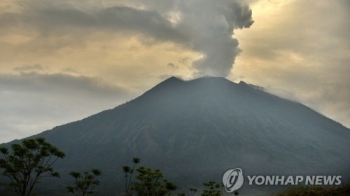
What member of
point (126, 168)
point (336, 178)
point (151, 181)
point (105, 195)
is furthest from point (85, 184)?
point (105, 195)

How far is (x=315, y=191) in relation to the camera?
14031 mm

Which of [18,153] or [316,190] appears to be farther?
[18,153]

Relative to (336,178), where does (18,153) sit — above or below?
above

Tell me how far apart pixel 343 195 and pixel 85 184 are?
80782mm

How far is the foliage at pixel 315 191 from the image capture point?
13.2m

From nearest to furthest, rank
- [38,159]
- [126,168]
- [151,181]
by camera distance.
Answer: [38,159], [151,181], [126,168]

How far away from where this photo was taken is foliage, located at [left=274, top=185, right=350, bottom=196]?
43.3 feet

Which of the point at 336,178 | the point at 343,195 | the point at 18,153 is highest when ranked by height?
the point at 18,153

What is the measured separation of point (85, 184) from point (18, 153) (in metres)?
43.1

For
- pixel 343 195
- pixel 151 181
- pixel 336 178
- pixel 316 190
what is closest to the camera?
pixel 343 195

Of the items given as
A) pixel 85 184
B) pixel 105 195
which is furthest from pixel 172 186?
pixel 105 195

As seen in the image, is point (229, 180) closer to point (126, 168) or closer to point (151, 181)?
point (151, 181)

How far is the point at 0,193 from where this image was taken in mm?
193750

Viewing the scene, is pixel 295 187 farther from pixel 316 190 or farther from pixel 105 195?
pixel 105 195
